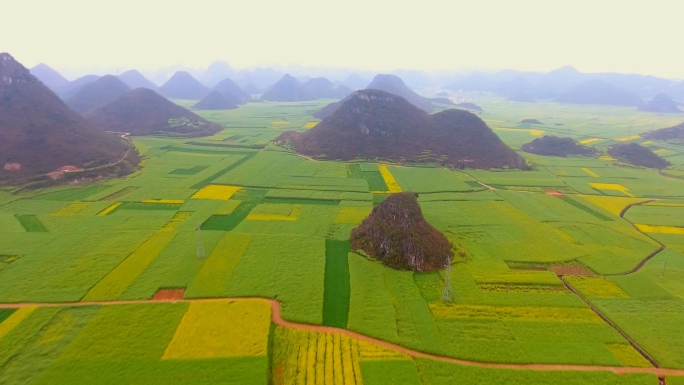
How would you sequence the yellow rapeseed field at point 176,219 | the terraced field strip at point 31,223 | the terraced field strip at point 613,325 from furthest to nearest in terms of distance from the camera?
the yellow rapeseed field at point 176,219 → the terraced field strip at point 31,223 → the terraced field strip at point 613,325

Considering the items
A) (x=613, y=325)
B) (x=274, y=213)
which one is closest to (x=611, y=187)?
(x=613, y=325)

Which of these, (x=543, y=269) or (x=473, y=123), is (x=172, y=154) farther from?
(x=543, y=269)

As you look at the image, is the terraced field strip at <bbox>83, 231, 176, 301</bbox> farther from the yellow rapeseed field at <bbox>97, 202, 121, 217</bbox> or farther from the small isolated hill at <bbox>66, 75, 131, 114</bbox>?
the small isolated hill at <bbox>66, 75, 131, 114</bbox>

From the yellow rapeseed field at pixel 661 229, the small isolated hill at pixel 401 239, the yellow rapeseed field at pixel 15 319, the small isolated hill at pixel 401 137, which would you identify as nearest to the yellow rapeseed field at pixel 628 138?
the small isolated hill at pixel 401 137

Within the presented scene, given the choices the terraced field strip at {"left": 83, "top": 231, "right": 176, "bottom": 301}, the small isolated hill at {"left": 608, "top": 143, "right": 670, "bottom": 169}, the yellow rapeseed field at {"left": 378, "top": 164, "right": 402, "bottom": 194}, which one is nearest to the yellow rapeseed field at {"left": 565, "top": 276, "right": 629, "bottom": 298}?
the yellow rapeseed field at {"left": 378, "top": 164, "right": 402, "bottom": 194}

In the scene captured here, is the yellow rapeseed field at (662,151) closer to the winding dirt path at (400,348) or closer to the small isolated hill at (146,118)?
the winding dirt path at (400,348)

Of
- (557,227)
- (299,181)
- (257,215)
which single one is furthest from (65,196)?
(557,227)

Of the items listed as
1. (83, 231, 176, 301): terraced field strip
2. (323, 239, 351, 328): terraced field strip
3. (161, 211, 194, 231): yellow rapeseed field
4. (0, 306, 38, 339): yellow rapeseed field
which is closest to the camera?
(0, 306, 38, 339): yellow rapeseed field
